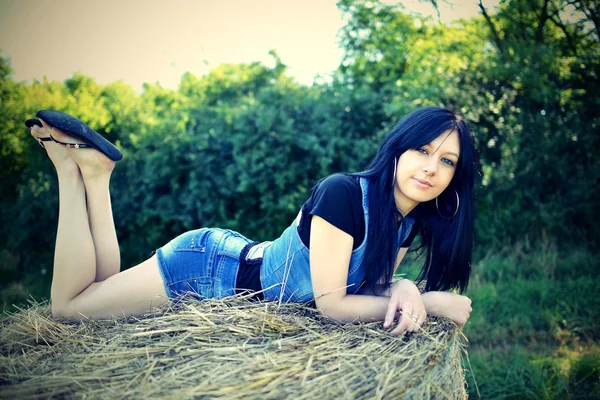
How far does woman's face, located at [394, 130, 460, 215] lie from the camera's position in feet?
7.41

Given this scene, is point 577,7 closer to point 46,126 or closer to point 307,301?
point 307,301

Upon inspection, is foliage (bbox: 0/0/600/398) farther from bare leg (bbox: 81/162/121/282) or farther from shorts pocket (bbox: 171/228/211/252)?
shorts pocket (bbox: 171/228/211/252)

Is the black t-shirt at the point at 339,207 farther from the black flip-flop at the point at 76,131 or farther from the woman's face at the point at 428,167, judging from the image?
the black flip-flop at the point at 76,131

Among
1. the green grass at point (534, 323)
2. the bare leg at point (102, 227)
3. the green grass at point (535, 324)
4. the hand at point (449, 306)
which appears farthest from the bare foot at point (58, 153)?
the green grass at point (535, 324)

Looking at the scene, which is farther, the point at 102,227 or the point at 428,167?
the point at 102,227

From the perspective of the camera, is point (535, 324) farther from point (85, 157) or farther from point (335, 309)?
point (85, 157)

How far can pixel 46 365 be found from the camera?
1.83 meters

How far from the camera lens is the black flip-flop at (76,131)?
244 centimetres

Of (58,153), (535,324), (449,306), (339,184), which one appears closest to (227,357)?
(339,184)

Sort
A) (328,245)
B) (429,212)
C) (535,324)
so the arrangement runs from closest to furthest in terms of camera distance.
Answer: (328,245) < (429,212) < (535,324)

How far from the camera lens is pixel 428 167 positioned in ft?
7.36

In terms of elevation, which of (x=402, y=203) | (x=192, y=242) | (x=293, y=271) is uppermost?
(x=402, y=203)

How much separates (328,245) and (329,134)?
3482 millimetres

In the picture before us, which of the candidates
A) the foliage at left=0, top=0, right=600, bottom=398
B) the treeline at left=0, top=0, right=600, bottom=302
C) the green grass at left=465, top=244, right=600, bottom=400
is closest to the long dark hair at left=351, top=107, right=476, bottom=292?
the green grass at left=465, top=244, right=600, bottom=400
